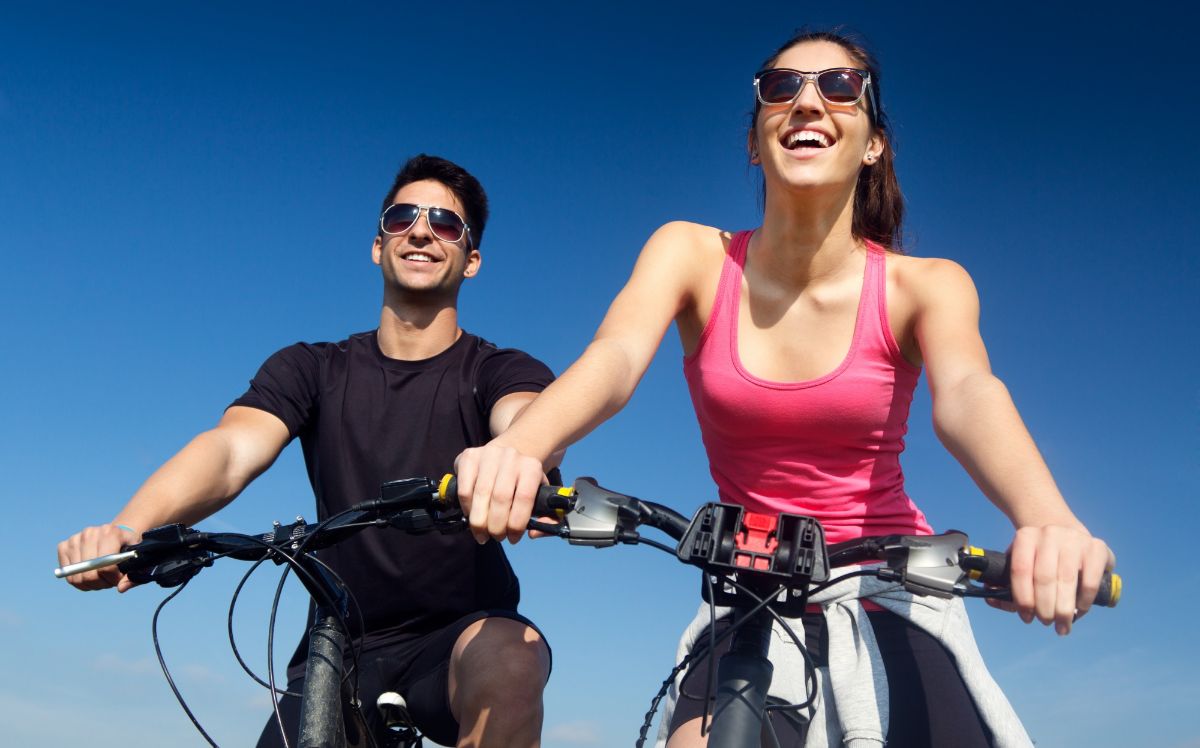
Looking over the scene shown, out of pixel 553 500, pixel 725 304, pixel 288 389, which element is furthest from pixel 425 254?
pixel 553 500

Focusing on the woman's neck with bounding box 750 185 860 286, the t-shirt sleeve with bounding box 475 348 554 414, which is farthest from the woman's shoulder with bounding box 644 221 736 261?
the t-shirt sleeve with bounding box 475 348 554 414

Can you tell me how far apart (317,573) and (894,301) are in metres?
1.96

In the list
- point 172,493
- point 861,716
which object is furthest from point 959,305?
point 172,493

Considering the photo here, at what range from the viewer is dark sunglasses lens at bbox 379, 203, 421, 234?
199 inches

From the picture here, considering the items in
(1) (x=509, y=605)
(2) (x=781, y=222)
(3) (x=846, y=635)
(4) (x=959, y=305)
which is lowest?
(3) (x=846, y=635)

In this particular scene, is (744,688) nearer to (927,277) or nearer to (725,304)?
(725,304)

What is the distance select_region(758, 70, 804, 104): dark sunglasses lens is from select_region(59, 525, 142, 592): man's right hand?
244 cm

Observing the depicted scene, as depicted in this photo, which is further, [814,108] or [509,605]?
[509,605]

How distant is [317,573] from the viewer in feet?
10.2

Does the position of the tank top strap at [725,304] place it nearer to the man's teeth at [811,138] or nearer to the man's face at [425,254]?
the man's teeth at [811,138]

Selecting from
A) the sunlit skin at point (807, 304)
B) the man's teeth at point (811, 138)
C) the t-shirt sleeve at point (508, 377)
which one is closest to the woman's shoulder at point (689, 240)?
the sunlit skin at point (807, 304)

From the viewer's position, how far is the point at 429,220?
5043 mm

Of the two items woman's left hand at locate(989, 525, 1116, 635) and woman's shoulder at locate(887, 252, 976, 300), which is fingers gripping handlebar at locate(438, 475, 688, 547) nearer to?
woman's left hand at locate(989, 525, 1116, 635)

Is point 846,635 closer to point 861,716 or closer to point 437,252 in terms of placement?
point 861,716
